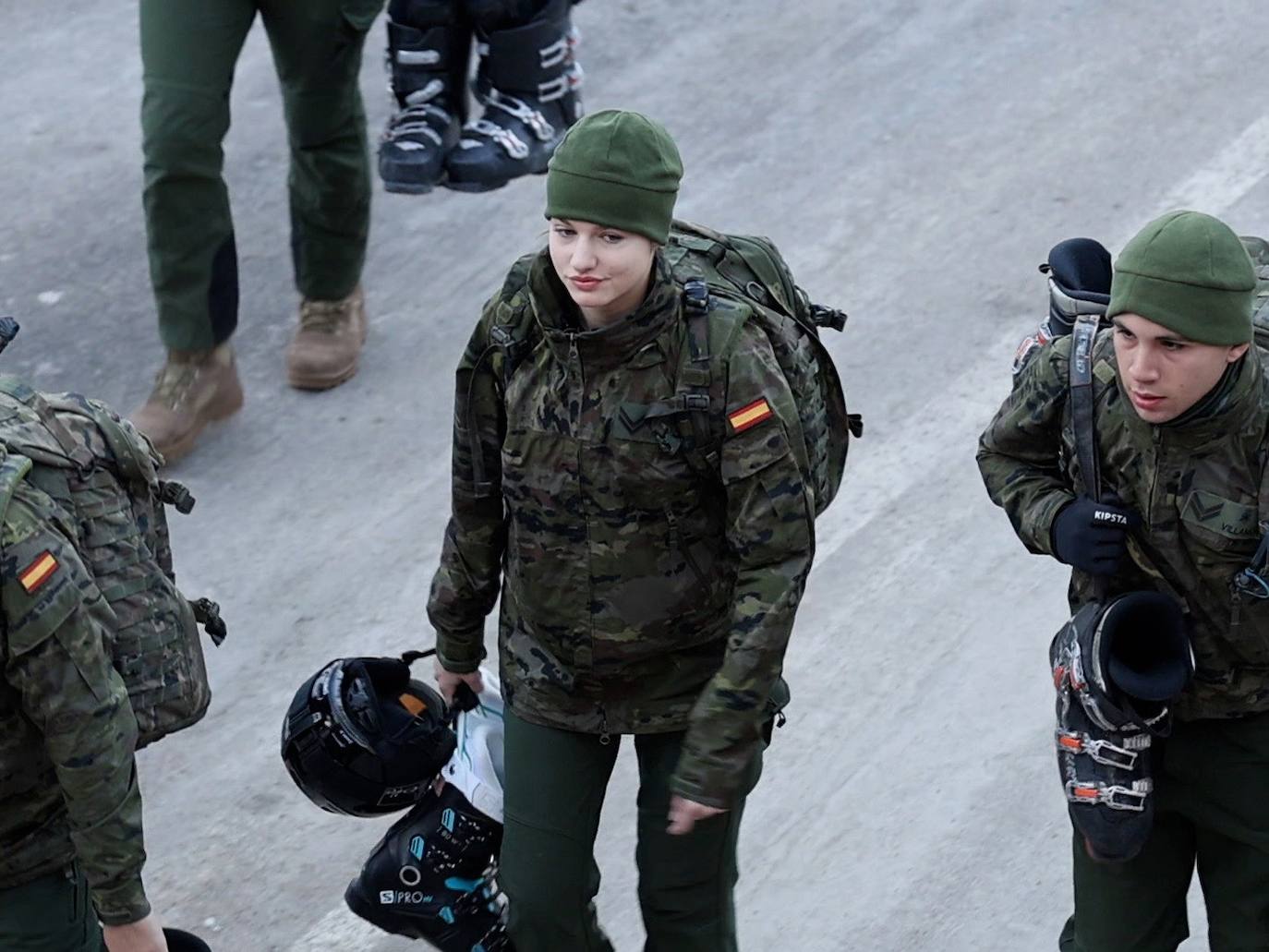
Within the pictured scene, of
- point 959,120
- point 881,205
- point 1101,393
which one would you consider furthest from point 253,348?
point 1101,393

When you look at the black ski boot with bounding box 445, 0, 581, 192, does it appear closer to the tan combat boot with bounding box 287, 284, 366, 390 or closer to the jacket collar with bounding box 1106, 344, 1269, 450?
the tan combat boot with bounding box 287, 284, 366, 390

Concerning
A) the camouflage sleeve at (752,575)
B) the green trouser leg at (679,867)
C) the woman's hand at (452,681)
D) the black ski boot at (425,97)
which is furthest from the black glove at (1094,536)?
the black ski boot at (425,97)

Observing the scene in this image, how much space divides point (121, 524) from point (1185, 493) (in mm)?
1934

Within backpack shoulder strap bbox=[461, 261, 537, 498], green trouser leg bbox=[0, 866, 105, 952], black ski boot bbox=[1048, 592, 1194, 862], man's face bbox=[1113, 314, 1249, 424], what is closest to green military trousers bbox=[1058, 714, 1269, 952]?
black ski boot bbox=[1048, 592, 1194, 862]

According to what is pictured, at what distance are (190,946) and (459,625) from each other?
840 mm

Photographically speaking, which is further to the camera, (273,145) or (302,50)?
(273,145)

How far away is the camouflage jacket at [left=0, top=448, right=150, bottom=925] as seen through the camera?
364 centimetres

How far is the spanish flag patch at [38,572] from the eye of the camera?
3.61 m

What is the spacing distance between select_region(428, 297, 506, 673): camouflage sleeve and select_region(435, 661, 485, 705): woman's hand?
4cm

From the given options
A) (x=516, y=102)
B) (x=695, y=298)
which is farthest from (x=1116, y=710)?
(x=516, y=102)

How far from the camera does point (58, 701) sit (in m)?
3.70

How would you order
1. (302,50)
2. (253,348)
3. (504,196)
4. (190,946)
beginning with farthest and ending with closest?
(504,196) → (253,348) → (302,50) → (190,946)

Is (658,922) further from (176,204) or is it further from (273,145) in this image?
(273,145)

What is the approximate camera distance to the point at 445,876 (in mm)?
4535
